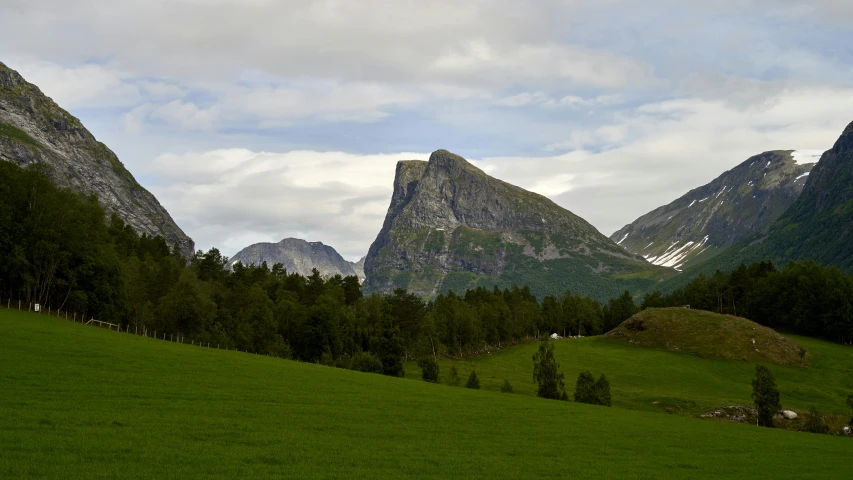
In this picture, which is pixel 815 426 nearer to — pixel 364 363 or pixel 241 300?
pixel 364 363

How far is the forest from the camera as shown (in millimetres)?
97688

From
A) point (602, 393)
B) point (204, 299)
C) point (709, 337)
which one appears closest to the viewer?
point (602, 393)

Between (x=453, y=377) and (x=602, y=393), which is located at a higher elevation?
(x=453, y=377)

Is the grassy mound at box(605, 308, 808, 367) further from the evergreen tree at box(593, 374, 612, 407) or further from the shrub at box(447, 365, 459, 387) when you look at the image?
the shrub at box(447, 365, 459, 387)

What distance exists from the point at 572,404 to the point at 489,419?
2424cm

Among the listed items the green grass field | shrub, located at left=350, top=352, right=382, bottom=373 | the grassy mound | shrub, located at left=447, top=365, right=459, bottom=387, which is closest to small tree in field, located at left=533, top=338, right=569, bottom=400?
shrub, located at left=447, top=365, right=459, bottom=387

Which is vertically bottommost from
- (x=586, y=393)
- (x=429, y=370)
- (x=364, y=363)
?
(x=586, y=393)

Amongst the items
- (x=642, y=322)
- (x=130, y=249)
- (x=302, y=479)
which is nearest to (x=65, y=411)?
(x=302, y=479)

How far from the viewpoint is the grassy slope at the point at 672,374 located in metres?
109

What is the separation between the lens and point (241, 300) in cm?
14412

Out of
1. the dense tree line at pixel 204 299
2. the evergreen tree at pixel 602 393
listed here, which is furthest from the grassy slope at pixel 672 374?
the dense tree line at pixel 204 299

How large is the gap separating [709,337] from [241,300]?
11276 centimetres

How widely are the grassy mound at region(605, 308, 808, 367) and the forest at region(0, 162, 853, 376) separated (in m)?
27.7

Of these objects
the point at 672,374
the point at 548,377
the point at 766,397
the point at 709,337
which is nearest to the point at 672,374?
the point at 672,374
